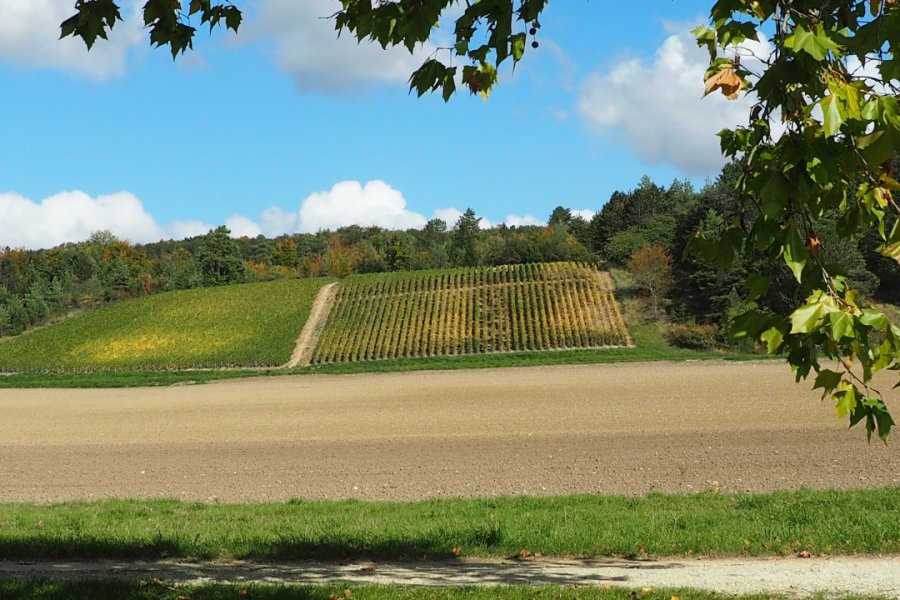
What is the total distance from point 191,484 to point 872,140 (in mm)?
16064

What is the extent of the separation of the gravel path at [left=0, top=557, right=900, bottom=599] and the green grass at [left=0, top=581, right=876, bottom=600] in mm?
544

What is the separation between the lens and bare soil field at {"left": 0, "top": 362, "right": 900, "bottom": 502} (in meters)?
15.7

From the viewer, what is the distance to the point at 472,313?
57.0 m

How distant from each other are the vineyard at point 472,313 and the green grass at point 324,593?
40639 millimetres

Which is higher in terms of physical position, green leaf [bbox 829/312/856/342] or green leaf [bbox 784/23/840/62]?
green leaf [bbox 784/23/840/62]

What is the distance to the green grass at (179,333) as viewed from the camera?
174 ft

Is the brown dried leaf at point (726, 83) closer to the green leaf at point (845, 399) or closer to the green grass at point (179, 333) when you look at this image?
the green leaf at point (845, 399)

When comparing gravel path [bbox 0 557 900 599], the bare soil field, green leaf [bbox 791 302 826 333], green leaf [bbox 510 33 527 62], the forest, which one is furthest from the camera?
the forest

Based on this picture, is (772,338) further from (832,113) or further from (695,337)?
(695,337)

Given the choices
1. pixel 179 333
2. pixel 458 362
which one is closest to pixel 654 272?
pixel 458 362

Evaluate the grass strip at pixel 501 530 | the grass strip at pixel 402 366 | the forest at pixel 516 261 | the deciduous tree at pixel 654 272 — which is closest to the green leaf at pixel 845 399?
the grass strip at pixel 501 530

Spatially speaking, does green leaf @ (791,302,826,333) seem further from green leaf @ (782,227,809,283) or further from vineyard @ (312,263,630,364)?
vineyard @ (312,263,630,364)

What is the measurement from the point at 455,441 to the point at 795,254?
1860cm

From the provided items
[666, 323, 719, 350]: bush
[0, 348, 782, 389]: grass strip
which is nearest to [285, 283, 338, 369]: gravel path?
[0, 348, 782, 389]: grass strip
